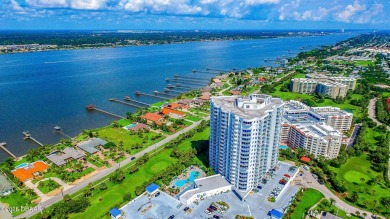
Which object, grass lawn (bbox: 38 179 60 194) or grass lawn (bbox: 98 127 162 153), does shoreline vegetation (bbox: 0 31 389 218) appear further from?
grass lawn (bbox: 38 179 60 194)

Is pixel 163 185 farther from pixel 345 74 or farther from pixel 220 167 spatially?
pixel 345 74


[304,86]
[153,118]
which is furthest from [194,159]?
[304,86]

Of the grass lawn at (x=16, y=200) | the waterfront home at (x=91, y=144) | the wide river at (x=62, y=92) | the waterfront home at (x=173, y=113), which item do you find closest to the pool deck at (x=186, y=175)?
the waterfront home at (x=91, y=144)

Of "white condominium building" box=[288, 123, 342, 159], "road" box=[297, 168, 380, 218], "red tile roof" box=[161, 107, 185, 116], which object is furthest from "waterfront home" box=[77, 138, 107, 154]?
"white condominium building" box=[288, 123, 342, 159]

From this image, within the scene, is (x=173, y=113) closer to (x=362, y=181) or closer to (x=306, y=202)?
(x=306, y=202)

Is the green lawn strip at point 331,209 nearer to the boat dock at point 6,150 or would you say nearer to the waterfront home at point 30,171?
the waterfront home at point 30,171

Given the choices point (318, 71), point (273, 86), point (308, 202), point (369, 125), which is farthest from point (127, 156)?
point (318, 71)

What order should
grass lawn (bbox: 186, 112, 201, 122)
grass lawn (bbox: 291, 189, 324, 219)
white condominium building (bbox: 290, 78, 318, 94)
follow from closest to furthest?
1. grass lawn (bbox: 291, 189, 324, 219)
2. grass lawn (bbox: 186, 112, 201, 122)
3. white condominium building (bbox: 290, 78, 318, 94)
